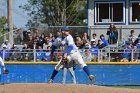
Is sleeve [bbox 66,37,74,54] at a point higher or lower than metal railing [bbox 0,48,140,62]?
higher

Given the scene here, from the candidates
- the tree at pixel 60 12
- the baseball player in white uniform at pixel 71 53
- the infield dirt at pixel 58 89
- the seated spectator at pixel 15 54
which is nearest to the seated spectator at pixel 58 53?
the seated spectator at pixel 15 54

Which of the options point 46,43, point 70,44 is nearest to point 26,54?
point 46,43

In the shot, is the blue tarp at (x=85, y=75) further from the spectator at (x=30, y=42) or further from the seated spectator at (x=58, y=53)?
the spectator at (x=30, y=42)

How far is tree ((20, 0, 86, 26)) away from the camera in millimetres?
45594

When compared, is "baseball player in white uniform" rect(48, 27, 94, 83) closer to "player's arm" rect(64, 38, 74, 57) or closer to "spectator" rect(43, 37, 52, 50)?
"player's arm" rect(64, 38, 74, 57)

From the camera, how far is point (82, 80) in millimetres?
22391

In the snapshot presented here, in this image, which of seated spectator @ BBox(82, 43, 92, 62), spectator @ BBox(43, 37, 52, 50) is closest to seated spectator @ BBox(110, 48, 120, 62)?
seated spectator @ BBox(82, 43, 92, 62)

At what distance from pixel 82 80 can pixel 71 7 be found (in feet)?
80.8

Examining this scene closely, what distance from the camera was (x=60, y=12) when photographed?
46.2 metres

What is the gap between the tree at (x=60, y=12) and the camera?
45594mm

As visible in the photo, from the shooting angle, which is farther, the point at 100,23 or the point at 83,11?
the point at 83,11

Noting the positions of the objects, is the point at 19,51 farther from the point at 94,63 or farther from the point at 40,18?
the point at 40,18

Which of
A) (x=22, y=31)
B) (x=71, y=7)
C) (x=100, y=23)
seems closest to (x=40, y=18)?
(x=71, y=7)

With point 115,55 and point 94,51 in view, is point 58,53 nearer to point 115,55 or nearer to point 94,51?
point 94,51
